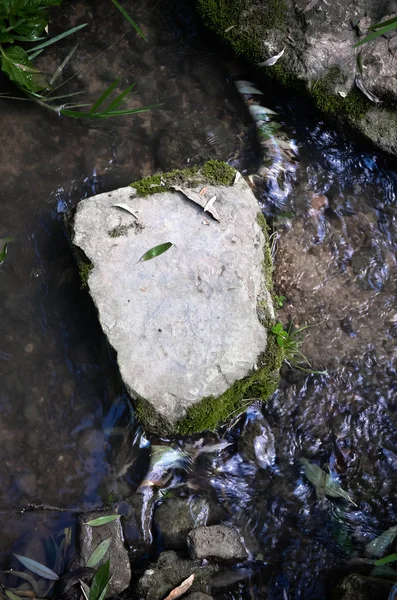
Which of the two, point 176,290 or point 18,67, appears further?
point 18,67

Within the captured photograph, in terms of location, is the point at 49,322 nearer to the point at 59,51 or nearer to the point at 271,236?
the point at 271,236

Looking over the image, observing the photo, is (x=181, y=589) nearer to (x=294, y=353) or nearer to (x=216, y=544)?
(x=216, y=544)

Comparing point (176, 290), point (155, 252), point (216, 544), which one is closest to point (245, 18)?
point (155, 252)

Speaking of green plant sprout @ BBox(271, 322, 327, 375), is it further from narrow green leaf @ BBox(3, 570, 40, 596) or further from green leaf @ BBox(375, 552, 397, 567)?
narrow green leaf @ BBox(3, 570, 40, 596)

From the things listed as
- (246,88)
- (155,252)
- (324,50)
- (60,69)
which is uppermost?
(324,50)

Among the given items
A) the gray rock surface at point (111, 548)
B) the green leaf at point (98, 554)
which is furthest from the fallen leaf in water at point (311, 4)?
the green leaf at point (98, 554)

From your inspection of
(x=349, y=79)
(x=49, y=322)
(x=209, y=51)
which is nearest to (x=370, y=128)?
(x=349, y=79)
